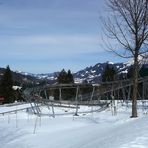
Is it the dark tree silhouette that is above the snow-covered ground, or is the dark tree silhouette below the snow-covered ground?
above

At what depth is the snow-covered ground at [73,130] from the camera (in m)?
11.9

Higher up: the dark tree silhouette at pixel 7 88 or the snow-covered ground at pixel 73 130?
the dark tree silhouette at pixel 7 88

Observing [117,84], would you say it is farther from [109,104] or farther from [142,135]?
[142,135]

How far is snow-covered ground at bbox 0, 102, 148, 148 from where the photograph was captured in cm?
1190

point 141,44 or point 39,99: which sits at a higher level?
point 141,44

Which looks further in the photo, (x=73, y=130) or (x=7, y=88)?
(x=7, y=88)

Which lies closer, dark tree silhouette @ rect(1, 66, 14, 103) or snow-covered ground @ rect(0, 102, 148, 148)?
snow-covered ground @ rect(0, 102, 148, 148)

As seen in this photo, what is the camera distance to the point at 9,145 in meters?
16.1

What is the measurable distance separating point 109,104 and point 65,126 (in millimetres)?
7659

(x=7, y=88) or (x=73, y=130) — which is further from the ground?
(x=7, y=88)

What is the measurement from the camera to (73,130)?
17.8 m

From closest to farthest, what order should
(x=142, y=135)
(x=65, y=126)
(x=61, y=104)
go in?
(x=142, y=135) → (x=65, y=126) → (x=61, y=104)

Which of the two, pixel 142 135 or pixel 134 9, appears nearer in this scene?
pixel 142 135

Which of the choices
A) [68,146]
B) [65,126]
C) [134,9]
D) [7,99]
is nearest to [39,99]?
[65,126]
